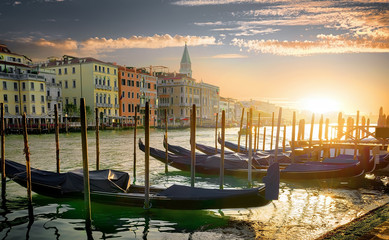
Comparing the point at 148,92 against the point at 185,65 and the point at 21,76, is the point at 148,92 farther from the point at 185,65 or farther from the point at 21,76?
the point at 185,65

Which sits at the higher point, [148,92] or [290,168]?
[148,92]

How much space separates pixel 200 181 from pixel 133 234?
491cm

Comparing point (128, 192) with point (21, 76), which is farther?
point (21, 76)

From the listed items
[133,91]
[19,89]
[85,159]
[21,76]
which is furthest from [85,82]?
[85,159]

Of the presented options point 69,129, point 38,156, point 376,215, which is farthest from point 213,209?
point 69,129

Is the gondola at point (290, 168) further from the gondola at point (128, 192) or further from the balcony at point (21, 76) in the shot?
the balcony at point (21, 76)

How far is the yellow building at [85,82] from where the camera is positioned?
124 ft

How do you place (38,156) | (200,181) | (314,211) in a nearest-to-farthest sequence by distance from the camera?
1. (314,211)
2. (200,181)
3. (38,156)

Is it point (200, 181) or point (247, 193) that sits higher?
point (247, 193)

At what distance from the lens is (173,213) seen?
6793 mm

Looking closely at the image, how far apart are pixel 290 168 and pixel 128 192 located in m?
5.83

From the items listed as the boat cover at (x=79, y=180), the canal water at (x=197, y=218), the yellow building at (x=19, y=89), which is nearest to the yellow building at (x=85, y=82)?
the yellow building at (x=19, y=89)

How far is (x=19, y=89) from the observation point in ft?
107

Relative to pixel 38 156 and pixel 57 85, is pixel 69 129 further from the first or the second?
pixel 38 156
